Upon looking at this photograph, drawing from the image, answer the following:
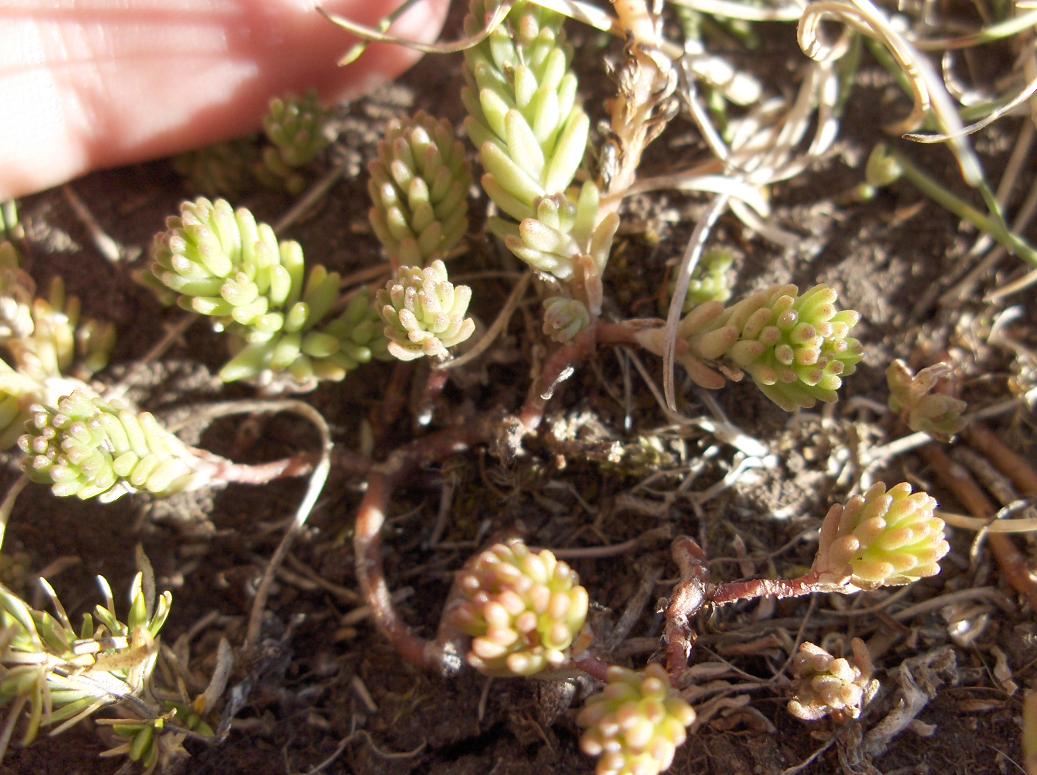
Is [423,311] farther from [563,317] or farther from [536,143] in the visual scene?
[536,143]

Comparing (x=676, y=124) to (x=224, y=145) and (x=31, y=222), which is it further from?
(x=31, y=222)

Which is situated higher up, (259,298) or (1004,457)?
(259,298)

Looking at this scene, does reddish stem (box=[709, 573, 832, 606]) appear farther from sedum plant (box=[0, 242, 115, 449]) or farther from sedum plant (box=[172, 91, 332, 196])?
sedum plant (box=[172, 91, 332, 196])

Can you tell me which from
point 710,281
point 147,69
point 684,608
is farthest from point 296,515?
point 147,69

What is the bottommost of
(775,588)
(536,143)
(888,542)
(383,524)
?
(383,524)

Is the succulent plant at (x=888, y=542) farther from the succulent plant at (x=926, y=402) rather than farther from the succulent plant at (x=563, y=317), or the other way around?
the succulent plant at (x=563, y=317)

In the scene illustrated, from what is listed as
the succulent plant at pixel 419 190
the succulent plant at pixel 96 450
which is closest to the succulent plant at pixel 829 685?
the succulent plant at pixel 419 190
